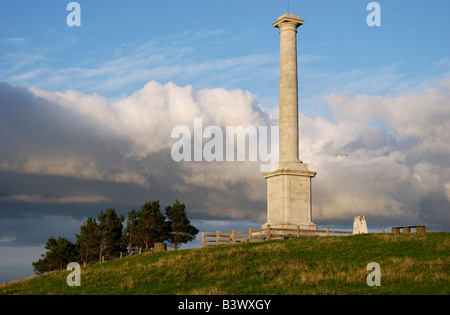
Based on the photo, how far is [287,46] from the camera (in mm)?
45094

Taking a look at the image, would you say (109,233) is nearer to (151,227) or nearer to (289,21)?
(151,227)

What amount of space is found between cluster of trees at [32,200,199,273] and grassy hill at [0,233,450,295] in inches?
1238

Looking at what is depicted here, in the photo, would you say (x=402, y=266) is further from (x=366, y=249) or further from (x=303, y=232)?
(x=303, y=232)

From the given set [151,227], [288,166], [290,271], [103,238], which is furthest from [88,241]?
[290,271]

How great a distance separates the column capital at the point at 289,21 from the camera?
45344mm

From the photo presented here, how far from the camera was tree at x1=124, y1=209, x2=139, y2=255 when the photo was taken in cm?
6869

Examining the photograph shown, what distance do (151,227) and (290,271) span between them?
4415 cm

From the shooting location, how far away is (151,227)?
6606cm

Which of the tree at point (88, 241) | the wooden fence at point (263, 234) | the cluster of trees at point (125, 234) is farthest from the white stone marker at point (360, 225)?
the tree at point (88, 241)
